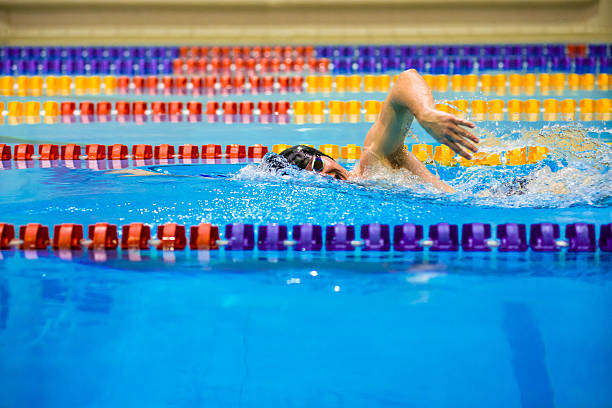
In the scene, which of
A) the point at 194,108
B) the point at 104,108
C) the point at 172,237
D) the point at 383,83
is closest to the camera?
the point at 172,237

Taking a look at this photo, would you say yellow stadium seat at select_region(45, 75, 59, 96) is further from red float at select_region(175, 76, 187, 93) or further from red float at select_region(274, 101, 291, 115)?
red float at select_region(274, 101, 291, 115)

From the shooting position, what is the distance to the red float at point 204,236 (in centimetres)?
355

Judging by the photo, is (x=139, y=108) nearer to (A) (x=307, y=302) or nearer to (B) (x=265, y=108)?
(B) (x=265, y=108)

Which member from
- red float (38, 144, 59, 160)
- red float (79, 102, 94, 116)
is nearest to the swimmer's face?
red float (38, 144, 59, 160)

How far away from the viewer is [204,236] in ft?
11.7

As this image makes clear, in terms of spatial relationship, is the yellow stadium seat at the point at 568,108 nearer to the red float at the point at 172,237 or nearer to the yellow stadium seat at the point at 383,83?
the yellow stadium seat at the point at 383,83

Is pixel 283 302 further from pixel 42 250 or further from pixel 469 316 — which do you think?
pixel 42 250

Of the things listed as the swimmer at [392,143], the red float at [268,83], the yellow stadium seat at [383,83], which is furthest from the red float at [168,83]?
the swimmer at [392,143]

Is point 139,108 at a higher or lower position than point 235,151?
higher

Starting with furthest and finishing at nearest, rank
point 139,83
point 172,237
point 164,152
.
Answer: point 139,83
point 164,152
point 172,237

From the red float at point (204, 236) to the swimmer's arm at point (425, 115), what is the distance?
1.07 m

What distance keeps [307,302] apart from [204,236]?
875mm

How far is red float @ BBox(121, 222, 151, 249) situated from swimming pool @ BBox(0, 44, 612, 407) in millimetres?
29

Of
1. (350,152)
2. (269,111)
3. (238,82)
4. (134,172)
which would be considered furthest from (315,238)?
(238,82)
